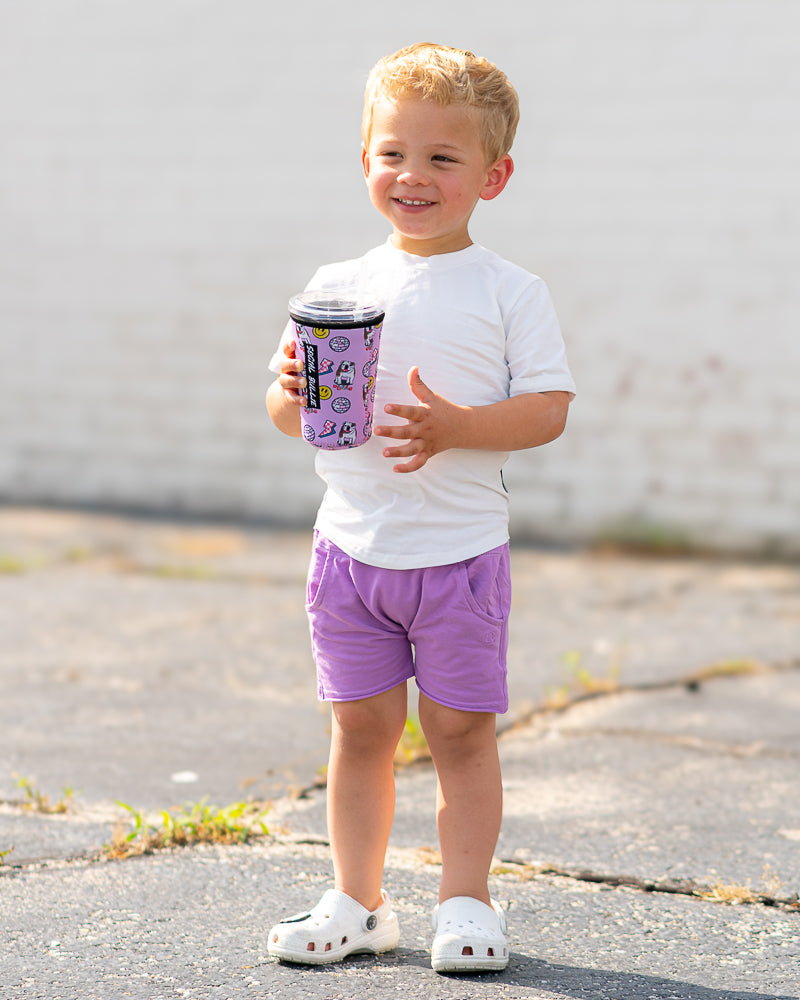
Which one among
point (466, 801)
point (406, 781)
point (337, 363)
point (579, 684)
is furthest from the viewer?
point (579, 684)

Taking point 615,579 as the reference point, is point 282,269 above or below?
above

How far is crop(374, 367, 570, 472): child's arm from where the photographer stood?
7.14ft

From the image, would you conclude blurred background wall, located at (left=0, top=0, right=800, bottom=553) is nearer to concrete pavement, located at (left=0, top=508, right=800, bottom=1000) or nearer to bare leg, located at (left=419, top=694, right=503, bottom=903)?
concrete pavement, located at (left=0, top=508, right=800, bottom=1000)

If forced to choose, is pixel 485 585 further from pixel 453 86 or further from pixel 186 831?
pixel 186 831

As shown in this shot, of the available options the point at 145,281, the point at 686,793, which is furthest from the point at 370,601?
the point at 145,281

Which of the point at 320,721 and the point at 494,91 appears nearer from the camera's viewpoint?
the point at 494,91

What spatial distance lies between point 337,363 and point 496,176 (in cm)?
53

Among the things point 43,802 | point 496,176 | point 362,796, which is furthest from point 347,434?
point 43,802

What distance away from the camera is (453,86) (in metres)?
2.23

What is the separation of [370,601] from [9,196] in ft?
17.9

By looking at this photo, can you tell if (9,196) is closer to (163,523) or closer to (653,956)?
(163,523)

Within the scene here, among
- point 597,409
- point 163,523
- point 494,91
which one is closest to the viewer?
point 494,91

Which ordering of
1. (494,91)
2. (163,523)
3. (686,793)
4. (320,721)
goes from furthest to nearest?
(163,523) < (320,721) < (686,793) < (494,91)

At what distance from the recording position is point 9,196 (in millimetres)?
7000
